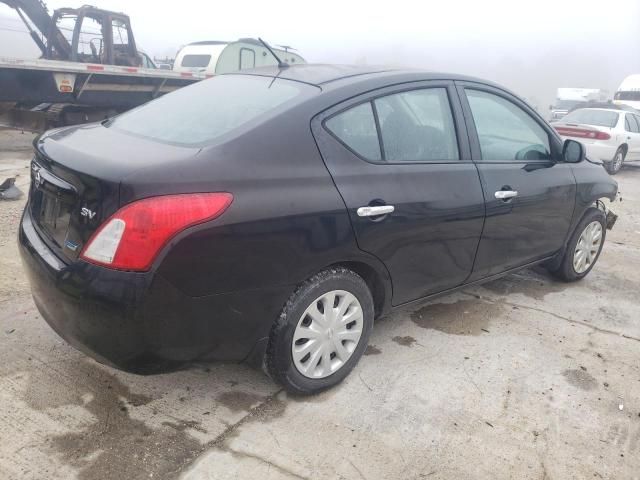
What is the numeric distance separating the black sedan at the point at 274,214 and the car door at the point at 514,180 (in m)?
0.02

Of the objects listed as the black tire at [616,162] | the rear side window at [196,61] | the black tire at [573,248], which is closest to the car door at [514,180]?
the black tire at [573,248]

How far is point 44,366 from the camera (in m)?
2.83

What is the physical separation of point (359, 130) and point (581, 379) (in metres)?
1.89

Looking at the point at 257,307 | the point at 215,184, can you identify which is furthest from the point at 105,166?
the point at 257,307

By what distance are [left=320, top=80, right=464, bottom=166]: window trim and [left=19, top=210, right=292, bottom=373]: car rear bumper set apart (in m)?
0.82

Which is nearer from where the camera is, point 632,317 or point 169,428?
point 169,428

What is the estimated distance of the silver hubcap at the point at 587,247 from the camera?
4.34 metres

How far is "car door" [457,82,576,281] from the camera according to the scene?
3285 millimetres

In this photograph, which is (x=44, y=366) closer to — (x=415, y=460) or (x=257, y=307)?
(x=257, y=307)

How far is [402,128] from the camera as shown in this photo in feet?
9.50

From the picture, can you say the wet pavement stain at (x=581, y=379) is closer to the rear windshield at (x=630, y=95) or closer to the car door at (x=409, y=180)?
the car door at (x=409, y=180)

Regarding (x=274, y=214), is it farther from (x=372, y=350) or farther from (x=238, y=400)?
(x=372, y=350)

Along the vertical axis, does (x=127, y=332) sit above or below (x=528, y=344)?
above

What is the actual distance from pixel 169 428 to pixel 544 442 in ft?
5.66
